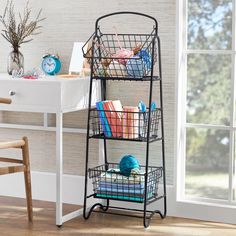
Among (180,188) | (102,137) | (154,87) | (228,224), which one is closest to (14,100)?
(102,137)

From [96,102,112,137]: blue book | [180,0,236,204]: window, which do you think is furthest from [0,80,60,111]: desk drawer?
[180,0,236,204]: window

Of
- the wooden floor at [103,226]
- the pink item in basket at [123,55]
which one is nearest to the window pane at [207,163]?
the wooden floor at [103,226]

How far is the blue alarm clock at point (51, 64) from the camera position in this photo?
4012 millimetres

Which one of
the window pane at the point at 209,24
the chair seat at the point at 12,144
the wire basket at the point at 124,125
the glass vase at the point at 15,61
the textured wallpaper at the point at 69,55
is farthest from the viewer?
the glass vase at the point at 15,61

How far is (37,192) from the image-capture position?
427 cm

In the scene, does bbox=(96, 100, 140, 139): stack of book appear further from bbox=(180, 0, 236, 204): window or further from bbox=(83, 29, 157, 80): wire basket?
bbox=(180, 0, 236, 204): window

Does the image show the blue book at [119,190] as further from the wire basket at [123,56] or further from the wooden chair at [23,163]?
the wire basket at [123,56]

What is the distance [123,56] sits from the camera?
359cm

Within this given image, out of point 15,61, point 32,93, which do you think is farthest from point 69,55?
point 32,93

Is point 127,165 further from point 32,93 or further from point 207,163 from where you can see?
point 32,93

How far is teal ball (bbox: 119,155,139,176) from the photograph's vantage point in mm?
3637

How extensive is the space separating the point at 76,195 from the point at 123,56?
40.8 inches

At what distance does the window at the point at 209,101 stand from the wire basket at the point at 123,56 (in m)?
0.27

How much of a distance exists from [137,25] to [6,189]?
1.44 m
